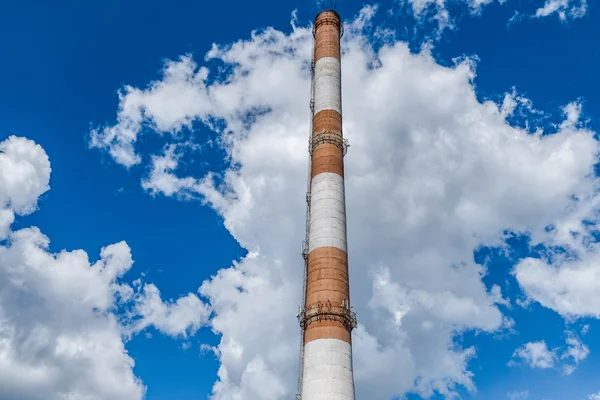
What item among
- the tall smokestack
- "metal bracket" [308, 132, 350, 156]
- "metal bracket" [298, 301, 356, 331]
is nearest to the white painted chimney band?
the tall smokestack

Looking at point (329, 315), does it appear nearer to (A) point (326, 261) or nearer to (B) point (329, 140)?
(A) point (326, 261)

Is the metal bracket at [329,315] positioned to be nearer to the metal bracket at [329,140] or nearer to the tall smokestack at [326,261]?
Answer: the tall smokestack at [326,261]

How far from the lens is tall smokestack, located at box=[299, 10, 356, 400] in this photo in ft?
103

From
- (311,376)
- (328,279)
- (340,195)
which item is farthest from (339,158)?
(311,376)

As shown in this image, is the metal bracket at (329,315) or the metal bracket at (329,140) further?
the metal bracket at (329,140)

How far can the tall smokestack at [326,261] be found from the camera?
103 ft

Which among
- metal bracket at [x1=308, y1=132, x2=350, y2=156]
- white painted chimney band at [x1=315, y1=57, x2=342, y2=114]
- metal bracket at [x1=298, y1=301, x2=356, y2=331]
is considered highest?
white painted chimney band at [x1=315, y1=57, x2=342, y2=114]

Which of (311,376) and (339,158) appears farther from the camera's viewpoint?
(339,158)

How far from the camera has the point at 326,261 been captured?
3472cm

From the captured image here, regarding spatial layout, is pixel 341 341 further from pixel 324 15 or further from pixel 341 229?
pixel 324 15

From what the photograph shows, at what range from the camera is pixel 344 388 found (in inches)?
1218

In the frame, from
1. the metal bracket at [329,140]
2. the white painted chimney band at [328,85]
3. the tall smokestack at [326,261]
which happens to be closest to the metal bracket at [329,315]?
the tall smokestack at [326,261]

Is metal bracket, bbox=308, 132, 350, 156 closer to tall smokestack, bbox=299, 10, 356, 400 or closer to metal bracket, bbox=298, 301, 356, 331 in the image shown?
tall smokestack, bbox=299, 10, 356, 400

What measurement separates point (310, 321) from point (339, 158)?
12.4m
